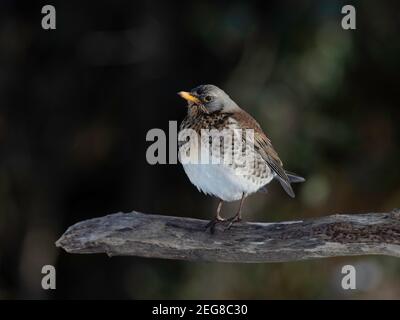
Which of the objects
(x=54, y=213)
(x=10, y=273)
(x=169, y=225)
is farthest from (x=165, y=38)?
(x=169, y=225)

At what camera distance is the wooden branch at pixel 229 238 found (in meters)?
5.81

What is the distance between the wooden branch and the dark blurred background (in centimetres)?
301

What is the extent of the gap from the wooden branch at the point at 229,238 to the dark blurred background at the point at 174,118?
301 centimetres

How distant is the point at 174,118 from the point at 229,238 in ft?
14.8

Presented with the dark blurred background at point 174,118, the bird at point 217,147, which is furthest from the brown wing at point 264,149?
the dark blurred background at point 174,118

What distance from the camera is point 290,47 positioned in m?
9.11

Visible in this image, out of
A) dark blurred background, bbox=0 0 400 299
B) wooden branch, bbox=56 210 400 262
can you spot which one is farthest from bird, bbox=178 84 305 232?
dark blurred background, bbox=0 0 400 299

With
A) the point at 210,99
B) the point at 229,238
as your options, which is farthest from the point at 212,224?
the point at 210,99

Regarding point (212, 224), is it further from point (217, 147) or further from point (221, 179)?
point (217, 147)

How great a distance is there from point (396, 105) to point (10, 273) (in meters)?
5.46

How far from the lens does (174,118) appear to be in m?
10.4

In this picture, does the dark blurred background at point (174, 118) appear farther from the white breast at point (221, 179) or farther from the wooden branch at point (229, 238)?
the wooden branch at point (229, 238)

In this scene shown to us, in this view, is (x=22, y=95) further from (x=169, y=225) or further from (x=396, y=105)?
(x=169, y=225)

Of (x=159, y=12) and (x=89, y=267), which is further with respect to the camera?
(x=89, y=267)
